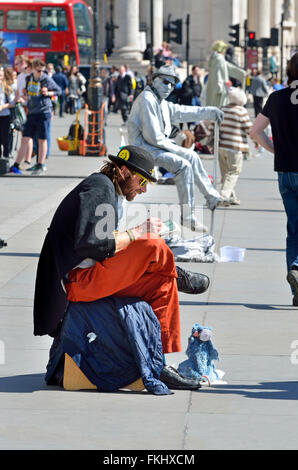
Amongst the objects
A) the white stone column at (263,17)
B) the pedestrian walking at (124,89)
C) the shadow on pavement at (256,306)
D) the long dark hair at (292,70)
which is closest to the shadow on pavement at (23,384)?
the shadow on pavement at (256,306)

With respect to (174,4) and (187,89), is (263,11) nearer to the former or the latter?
(174,4)

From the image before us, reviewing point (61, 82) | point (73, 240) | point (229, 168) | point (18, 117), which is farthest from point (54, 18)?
point (73, 240)

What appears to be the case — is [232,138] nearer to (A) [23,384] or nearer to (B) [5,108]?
(B) [5,108]

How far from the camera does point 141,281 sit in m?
6.23

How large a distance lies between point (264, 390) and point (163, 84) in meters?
5.22

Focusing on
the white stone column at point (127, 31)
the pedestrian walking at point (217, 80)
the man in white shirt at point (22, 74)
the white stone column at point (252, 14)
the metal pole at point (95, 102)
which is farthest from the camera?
the white stone column at point (252, 14)

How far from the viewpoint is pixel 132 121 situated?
11086 mm

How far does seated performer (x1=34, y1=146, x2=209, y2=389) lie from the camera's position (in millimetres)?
6137

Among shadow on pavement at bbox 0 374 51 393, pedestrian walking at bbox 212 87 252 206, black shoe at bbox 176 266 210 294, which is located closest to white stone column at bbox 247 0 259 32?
pedestrian walking at bbox 212 87 252 206

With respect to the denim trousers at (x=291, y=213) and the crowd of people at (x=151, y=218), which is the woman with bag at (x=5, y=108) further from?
the denim trousers at (x=291, y=213)

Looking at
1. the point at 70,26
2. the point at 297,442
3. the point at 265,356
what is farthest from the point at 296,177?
the point at 70,26

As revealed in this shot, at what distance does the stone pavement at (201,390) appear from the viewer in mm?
5344

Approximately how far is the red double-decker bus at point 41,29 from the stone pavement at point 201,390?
35.1 metres

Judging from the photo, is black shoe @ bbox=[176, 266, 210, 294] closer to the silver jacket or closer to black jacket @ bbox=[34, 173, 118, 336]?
black jacket @ bbox=[34, 173, 118, 336]
